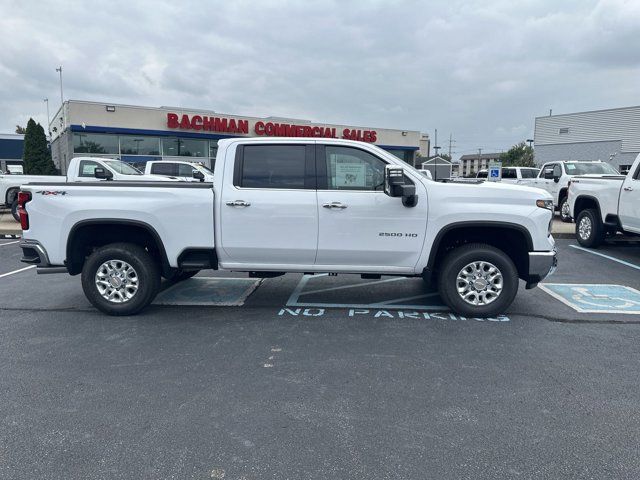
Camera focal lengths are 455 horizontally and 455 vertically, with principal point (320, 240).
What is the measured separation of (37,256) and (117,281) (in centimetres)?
98

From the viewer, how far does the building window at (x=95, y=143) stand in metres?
25.4

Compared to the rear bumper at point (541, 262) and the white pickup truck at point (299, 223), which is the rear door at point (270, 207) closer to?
the white pickup truck at point (299, 223)

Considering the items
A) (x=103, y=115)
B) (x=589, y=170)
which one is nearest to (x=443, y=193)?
(x=589, y=170)

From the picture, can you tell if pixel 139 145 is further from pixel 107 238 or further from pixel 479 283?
pixel 479 283

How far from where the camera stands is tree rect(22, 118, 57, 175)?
2570 cm

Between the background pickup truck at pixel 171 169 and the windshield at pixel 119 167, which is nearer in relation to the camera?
the windshield at pixel 119 167

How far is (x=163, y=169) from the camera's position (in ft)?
52.5

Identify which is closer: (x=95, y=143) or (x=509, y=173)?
(x=509, y=173)

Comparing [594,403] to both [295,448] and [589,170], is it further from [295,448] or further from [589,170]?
[589,170]

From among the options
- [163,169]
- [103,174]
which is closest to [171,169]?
[163,169]

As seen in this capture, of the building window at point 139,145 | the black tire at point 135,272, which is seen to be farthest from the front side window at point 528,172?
the building window at point 139,145

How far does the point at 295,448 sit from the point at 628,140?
157 feet

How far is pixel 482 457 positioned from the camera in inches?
108

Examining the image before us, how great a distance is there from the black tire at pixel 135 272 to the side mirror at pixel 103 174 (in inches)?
293
